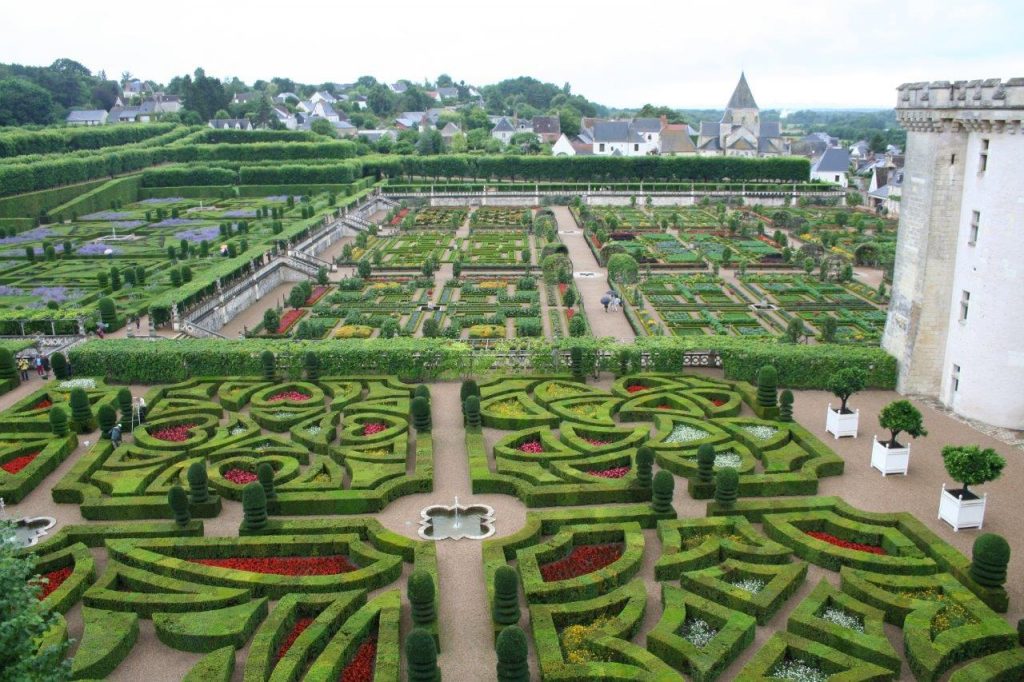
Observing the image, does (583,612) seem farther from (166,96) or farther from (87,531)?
(166,96)

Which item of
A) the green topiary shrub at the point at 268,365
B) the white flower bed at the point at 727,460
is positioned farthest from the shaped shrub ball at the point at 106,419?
the white flower bed at the point at 727,460

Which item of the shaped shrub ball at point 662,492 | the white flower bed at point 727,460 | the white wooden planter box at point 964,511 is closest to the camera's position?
the white wooden planter box at point 964,511

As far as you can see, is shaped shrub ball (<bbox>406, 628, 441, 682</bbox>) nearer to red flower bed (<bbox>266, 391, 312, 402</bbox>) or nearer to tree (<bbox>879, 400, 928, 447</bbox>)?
tree (<bbox>879, 400, 928, 447</bbox>)

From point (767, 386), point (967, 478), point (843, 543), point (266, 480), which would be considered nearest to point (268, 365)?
point (266, 480)

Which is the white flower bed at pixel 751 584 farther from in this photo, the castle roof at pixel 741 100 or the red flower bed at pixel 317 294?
the castle roof at pixel 741 100

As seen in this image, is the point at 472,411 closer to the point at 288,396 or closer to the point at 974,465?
the point at 288,396

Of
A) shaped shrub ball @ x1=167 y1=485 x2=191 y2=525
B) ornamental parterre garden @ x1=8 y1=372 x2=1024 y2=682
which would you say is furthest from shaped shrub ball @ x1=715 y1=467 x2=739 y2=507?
shaped shrub ball @ x1=167 y1=485 x2=191 y2=525

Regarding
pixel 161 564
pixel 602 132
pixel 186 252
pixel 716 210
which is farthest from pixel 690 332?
pixel 602 132
